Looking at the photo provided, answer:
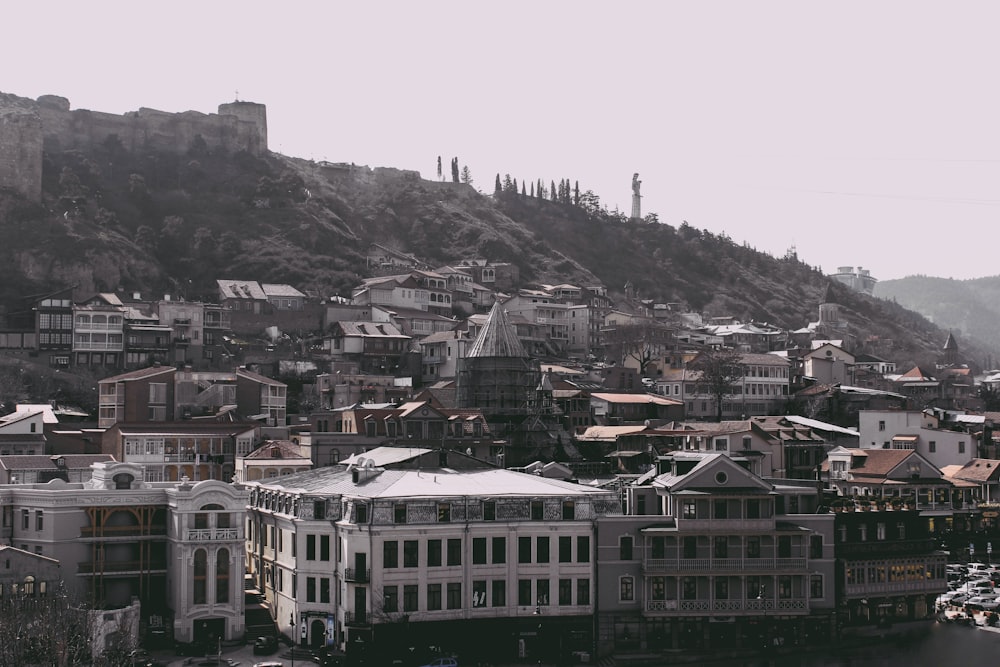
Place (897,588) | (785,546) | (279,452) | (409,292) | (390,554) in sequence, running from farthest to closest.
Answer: (409,292) < (279,452) < (897,588) < (785,546) < (390,554)

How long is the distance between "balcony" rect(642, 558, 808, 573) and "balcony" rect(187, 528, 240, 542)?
18242 millimetres

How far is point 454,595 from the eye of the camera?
196 ft

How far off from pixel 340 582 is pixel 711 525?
1656cm

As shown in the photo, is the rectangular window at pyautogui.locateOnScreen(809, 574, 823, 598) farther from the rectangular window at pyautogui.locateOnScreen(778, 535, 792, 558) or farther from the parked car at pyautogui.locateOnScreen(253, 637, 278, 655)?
the parked car at pyautogui.locateOnScreen(253, 637, 278, 655)

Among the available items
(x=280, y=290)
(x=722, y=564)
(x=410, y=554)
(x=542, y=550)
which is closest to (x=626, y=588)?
(x=542, y=550)

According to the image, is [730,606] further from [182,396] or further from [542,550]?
[182,396]

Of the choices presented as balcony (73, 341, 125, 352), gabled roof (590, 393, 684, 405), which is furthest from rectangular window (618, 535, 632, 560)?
balcony (73, 341, 125, 352)

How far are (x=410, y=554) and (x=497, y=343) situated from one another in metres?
50.5

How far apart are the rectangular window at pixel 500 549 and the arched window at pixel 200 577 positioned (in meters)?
12.4

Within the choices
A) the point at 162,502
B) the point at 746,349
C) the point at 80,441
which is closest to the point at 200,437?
the point at 80,441

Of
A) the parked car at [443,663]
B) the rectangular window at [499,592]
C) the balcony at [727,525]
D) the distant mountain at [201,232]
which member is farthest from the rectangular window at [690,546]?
the distant mountain at [201,232]

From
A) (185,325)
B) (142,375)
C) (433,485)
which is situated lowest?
(433,485)

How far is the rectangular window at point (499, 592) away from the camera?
60344mm

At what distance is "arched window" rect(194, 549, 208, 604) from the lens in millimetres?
59281
